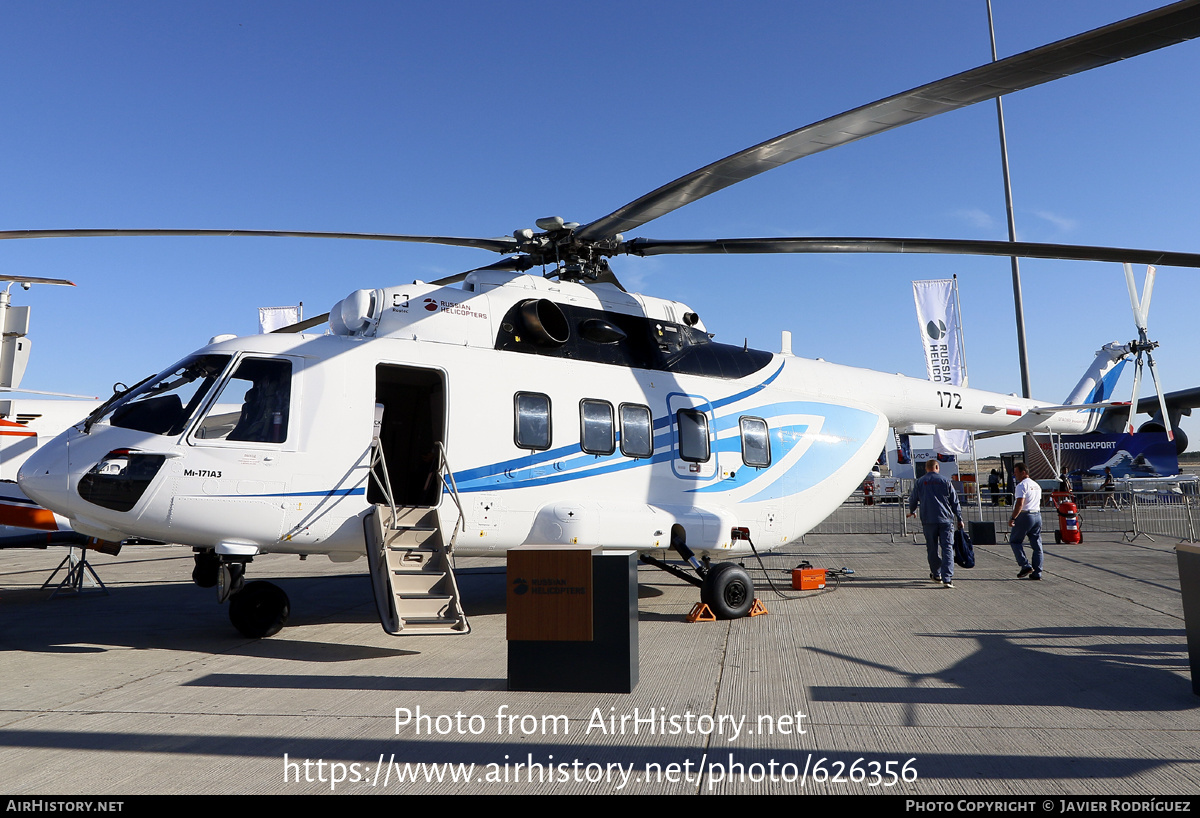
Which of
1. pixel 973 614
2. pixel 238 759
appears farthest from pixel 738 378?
pixel 238 759

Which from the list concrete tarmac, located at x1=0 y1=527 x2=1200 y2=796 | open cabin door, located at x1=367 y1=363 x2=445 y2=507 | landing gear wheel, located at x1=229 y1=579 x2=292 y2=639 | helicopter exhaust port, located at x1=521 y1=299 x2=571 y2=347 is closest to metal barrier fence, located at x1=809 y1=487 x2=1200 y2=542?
concrete tarmac, located at x1=0 y1=527 x2=1200 y2=796

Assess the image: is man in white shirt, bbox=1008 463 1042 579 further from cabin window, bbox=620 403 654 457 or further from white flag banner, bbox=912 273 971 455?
white flag banner, bbox=912 273 971 455

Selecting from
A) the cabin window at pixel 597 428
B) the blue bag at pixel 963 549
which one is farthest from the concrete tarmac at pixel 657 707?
the cabin window at pixel 597 428

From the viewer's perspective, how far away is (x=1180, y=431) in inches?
1588

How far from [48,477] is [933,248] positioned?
8851 millimetres

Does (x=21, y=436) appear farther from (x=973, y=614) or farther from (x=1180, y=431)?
(x=1180, y=431)

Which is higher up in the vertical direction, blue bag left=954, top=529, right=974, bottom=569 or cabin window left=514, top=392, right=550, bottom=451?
cabin window left=514, top=392, right=550, bottom=451

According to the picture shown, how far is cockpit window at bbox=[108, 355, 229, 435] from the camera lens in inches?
275

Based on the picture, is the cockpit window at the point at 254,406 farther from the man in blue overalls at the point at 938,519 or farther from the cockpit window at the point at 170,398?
the man in blue overalls at the point at 938,519

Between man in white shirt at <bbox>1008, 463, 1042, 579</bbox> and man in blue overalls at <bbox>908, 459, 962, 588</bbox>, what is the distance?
0.96 meters

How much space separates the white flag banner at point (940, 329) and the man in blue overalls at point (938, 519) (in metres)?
16.4

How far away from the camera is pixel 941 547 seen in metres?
10.8
